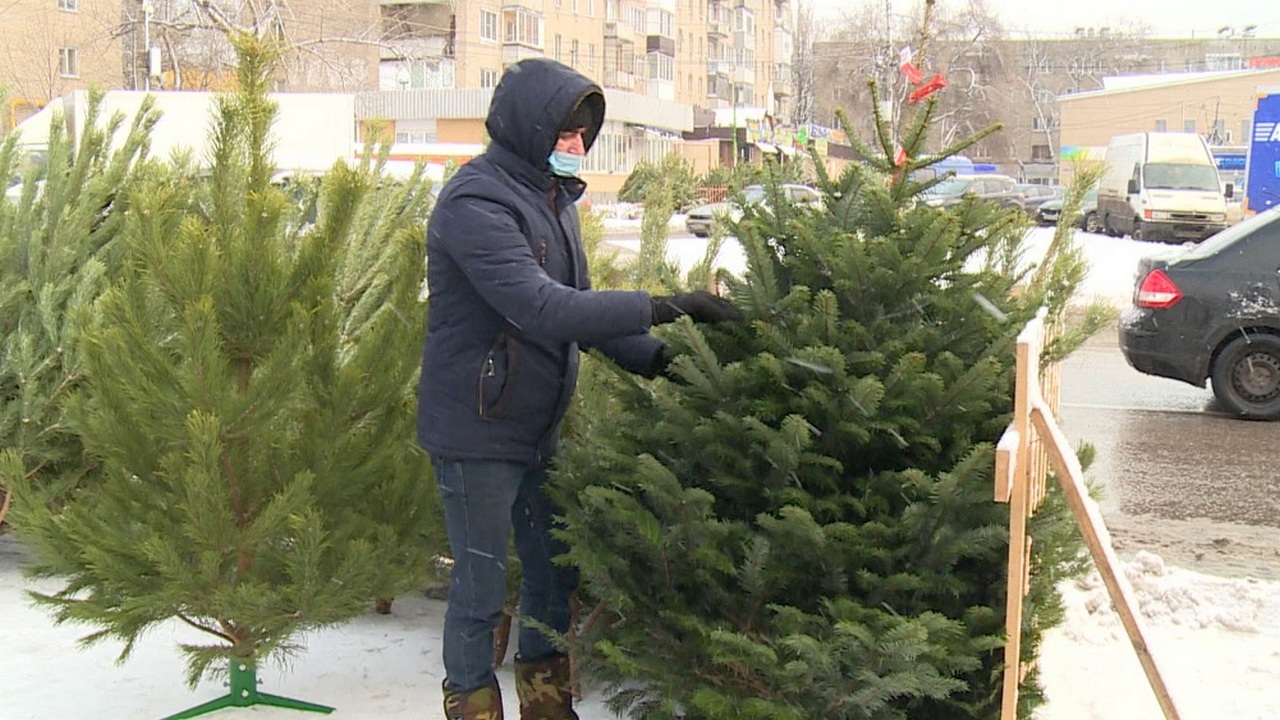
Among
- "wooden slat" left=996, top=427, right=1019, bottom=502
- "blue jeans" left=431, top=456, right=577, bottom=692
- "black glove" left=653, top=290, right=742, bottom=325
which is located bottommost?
"blue jeans" left=431, top=456, right=577, bottom=692

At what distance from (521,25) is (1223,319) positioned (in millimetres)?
53530

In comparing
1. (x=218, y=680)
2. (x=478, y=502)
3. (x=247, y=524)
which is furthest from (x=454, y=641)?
(x=218, y=680)

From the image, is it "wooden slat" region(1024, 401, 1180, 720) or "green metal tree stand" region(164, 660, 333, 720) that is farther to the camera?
"green metal tree stand" region(164, 660, 333, 720)

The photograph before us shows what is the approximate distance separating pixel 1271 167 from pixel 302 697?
3407 centimetres

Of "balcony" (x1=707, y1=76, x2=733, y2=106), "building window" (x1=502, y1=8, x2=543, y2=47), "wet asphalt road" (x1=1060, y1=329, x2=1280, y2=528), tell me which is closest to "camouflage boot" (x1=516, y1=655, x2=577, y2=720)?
"wet asphalt road" (x1=1060, y1=329, x2=1280, y2=528)

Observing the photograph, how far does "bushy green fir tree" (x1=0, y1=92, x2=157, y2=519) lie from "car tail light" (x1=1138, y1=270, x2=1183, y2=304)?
7572 mm

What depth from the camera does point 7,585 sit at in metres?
5.08

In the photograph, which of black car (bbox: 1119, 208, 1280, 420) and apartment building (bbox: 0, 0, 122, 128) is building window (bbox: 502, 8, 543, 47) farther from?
black car (bbox: 1119, 208, 1280, 420)

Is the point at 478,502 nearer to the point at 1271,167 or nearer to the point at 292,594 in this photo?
the point at 292,594

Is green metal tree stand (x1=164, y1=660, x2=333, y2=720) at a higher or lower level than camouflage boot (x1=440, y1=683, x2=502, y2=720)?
lower

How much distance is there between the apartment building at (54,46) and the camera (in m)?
37.6

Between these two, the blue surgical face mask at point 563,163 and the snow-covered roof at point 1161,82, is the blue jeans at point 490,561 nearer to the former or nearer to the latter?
the blue surgical face mask at point 563,163

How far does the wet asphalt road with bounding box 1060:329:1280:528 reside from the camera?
7344 mm

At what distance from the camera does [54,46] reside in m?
39.7
